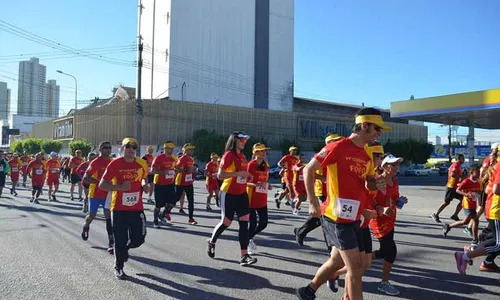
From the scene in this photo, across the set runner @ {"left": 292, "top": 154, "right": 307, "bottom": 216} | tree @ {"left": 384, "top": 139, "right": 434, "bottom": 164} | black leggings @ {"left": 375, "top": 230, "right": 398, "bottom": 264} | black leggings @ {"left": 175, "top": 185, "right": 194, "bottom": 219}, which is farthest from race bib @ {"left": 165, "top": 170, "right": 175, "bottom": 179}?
tree @ {"left": 384, "top": 139, "right": 434, "bottom": 164}

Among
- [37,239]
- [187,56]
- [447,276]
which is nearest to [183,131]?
[187,56]

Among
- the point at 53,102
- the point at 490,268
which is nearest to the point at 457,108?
the point at 490,268

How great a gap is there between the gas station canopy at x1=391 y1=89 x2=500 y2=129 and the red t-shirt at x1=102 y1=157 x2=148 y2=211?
17.7 m

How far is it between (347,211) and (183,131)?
4504 centimetres

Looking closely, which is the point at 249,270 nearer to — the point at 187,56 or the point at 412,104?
the point at 412,104

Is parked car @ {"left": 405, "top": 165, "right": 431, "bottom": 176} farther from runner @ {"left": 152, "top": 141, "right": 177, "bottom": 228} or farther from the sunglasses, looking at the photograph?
the sunglasses

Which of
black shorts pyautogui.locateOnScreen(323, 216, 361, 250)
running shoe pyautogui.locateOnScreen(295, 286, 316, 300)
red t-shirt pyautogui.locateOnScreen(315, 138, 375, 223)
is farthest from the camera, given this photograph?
running shoe pyautogui.locateOnScreen(295, 286, 316, 300)

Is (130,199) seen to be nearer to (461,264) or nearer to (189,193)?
(461,264)

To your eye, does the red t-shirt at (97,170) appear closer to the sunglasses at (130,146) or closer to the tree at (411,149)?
the sunglasses at (130,146)

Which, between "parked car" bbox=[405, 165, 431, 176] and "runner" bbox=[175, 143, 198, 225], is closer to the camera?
"runner" bbox=[175, 143, 198, 225]

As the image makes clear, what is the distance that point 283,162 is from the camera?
43.2 ft

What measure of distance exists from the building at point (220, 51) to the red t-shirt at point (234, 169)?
174 feet

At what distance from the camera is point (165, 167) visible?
1037 cm

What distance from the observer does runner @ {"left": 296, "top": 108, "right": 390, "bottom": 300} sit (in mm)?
4016
